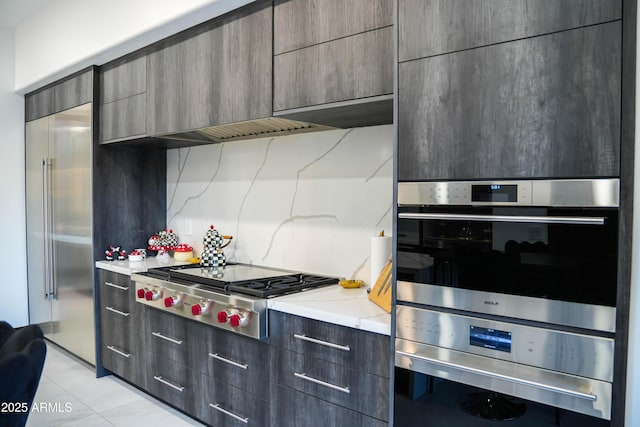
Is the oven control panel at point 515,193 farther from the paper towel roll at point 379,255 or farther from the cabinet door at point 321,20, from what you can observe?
the cabinet door at point 321,20

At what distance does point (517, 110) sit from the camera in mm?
1407

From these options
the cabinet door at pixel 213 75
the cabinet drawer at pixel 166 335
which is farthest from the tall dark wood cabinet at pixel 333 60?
the cabinet drawer at pixel 166 335

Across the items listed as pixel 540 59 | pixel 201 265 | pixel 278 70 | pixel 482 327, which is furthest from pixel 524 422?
pixel 201 265

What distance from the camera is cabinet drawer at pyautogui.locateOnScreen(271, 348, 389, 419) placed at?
1.79 metres

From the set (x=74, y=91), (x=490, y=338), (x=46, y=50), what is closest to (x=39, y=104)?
(x=46, y=50)

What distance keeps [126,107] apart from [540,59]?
2783 mm

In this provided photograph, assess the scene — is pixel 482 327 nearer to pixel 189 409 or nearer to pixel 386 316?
pixel 386 316

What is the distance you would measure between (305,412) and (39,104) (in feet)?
12.5

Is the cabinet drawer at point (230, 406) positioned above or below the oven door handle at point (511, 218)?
below

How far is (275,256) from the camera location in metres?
3.02

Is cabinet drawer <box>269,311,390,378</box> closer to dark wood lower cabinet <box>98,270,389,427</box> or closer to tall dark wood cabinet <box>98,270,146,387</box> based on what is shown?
dark wood lower cabinet <box>98,270,389,427</box>

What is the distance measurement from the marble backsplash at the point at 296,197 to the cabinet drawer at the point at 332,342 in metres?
0.63

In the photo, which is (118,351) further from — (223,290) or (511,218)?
(511,218)

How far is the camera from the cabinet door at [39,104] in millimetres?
4051
